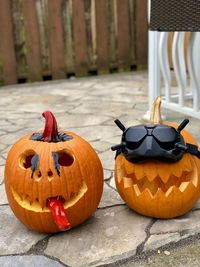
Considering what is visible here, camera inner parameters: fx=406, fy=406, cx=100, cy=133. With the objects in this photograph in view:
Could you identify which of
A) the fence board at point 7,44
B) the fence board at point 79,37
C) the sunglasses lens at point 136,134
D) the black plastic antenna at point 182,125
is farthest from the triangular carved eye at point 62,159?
the fence board at point 79,37

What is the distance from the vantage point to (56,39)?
568 cm

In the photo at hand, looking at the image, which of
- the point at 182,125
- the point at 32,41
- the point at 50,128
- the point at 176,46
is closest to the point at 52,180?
the point at 50,128

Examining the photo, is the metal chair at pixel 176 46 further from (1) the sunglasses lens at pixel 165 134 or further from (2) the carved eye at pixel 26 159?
(2) the carved eye at pixel 26 159

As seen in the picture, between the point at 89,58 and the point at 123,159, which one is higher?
the point at 123,159

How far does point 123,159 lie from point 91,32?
14.3 feet

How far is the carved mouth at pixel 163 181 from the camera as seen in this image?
1.70m

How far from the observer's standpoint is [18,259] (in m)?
1.54

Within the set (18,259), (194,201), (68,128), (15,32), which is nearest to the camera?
(18,259)

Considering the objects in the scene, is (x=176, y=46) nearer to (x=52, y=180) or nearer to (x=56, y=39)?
(x=52, y=180)

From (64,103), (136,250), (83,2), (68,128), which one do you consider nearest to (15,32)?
(83,2)

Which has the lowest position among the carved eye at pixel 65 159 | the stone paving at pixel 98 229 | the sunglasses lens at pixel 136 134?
the stone paving at pixel 98 229

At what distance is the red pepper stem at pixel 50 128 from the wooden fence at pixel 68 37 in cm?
403

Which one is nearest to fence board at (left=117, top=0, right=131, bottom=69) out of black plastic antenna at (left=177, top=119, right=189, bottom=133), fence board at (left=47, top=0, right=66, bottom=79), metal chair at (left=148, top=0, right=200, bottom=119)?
fence board at (left=47, top=0, right=66, bottom=79)

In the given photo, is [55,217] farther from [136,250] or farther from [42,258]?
[136,250]
